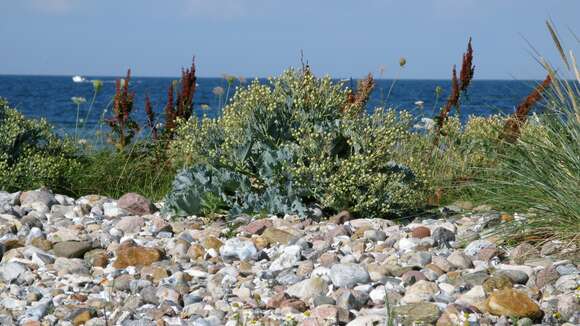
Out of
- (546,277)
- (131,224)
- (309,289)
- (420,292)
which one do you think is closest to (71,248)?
(131,224)

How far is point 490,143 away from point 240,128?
237 centimetres

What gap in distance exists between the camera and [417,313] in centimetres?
336

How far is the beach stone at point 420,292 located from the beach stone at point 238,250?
41.3 inches

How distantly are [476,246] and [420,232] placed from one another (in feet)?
1.31

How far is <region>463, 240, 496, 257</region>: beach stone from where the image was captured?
4340 mm

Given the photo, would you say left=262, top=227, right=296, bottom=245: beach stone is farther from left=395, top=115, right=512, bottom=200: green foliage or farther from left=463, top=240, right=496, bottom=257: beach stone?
left=395, top=115, right=512, bottom=200: green foliage

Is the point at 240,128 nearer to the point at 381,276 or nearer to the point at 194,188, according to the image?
the point at 194,188

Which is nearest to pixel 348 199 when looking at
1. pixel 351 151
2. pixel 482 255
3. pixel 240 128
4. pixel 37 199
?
pixel 351 151

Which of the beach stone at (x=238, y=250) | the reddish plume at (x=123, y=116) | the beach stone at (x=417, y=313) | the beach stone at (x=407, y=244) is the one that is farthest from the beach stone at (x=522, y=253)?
the reddish plume at (x=123, y=116)

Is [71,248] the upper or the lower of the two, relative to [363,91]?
lower

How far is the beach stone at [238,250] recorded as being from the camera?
4465 mm

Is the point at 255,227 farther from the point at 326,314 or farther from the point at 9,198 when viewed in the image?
the point at 9,198

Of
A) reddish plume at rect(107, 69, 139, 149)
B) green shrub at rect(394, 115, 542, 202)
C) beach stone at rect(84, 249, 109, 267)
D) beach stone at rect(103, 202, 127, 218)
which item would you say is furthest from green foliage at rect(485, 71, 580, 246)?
reddish plume at rect(107, 69, 139, 149)

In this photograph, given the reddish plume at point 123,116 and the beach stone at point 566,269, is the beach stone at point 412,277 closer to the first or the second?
the beach stone at point 566,269
